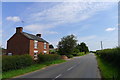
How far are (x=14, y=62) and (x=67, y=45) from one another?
46907 mm

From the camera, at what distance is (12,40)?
36.8m

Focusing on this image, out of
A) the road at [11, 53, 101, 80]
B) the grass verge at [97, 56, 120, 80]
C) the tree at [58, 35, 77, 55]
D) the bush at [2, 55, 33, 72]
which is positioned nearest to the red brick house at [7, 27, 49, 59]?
the bush at [2, 55, 33, 72]

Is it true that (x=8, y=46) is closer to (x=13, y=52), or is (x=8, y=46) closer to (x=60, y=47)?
(x=13, y=52)

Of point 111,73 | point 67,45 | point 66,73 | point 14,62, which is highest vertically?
Answer: point 67,45

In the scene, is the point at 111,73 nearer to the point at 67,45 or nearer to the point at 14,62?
the point at 14,62

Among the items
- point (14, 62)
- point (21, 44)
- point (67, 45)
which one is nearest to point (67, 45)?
point (67, 45)

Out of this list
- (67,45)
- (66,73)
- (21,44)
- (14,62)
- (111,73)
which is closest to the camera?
(111,73)

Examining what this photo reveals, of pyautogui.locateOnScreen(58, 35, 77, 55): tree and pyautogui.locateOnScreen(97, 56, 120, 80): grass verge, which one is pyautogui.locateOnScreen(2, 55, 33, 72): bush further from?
pyautogui.locateOnScreen(58, 35, 77, 55): tree

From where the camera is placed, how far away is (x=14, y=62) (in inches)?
736

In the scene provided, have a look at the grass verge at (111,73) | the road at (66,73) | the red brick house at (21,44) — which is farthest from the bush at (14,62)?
the red brick house at (21,44)

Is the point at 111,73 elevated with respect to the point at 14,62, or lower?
lower

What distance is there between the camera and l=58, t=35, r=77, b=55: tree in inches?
2522

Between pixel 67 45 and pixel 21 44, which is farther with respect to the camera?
pixel 67 45

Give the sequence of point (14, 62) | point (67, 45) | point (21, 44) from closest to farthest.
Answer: point (14, 62) → point (21, 44) → point (67, 45)
